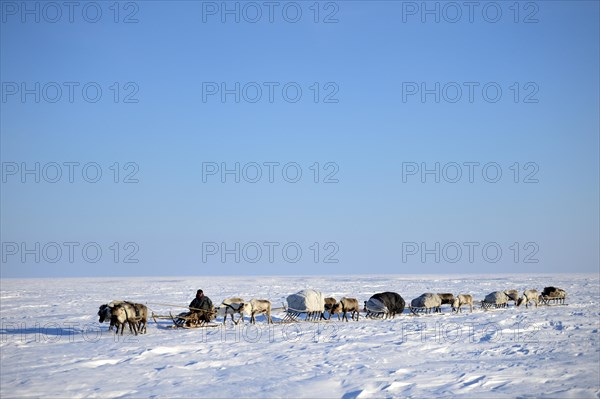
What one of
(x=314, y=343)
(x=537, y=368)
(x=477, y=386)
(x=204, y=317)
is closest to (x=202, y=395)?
(x=477, y=386)

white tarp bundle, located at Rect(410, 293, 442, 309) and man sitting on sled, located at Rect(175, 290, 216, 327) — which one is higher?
man sitting on sled, located at Rect(175, 290, 216, 327)

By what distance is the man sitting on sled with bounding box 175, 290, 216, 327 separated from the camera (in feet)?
66.6

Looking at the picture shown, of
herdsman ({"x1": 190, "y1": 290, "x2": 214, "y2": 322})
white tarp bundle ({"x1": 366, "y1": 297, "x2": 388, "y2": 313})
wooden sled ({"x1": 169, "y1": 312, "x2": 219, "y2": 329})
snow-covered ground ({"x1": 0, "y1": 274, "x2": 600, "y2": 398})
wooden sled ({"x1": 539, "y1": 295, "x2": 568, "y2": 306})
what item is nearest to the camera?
snow-covered ground ({"x1": 0, "y1": 274, "x2": 600, "y2": 398})

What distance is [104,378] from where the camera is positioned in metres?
12.0

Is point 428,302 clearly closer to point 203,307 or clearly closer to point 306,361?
point 203,307

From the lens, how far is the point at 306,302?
2256 centimetres

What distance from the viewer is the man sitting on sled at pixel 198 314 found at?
66.6 ft

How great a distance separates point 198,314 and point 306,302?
4717 millimetres

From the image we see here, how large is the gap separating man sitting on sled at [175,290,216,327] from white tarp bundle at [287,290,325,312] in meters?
3.73

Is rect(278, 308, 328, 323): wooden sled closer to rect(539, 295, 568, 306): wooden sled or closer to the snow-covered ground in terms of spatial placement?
the snow-covered ground

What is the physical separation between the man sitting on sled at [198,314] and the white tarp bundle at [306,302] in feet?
12.2

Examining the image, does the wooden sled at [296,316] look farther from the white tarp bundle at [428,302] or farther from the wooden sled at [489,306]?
the wooden sled at [489,306]

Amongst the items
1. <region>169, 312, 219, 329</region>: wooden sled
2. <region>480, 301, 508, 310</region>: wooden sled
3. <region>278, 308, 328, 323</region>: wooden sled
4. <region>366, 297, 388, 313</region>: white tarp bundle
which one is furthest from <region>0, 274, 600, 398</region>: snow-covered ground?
<region>480, 301, 508, 310</region>: wooden sled

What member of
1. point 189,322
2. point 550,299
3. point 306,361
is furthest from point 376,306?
point 550,299
